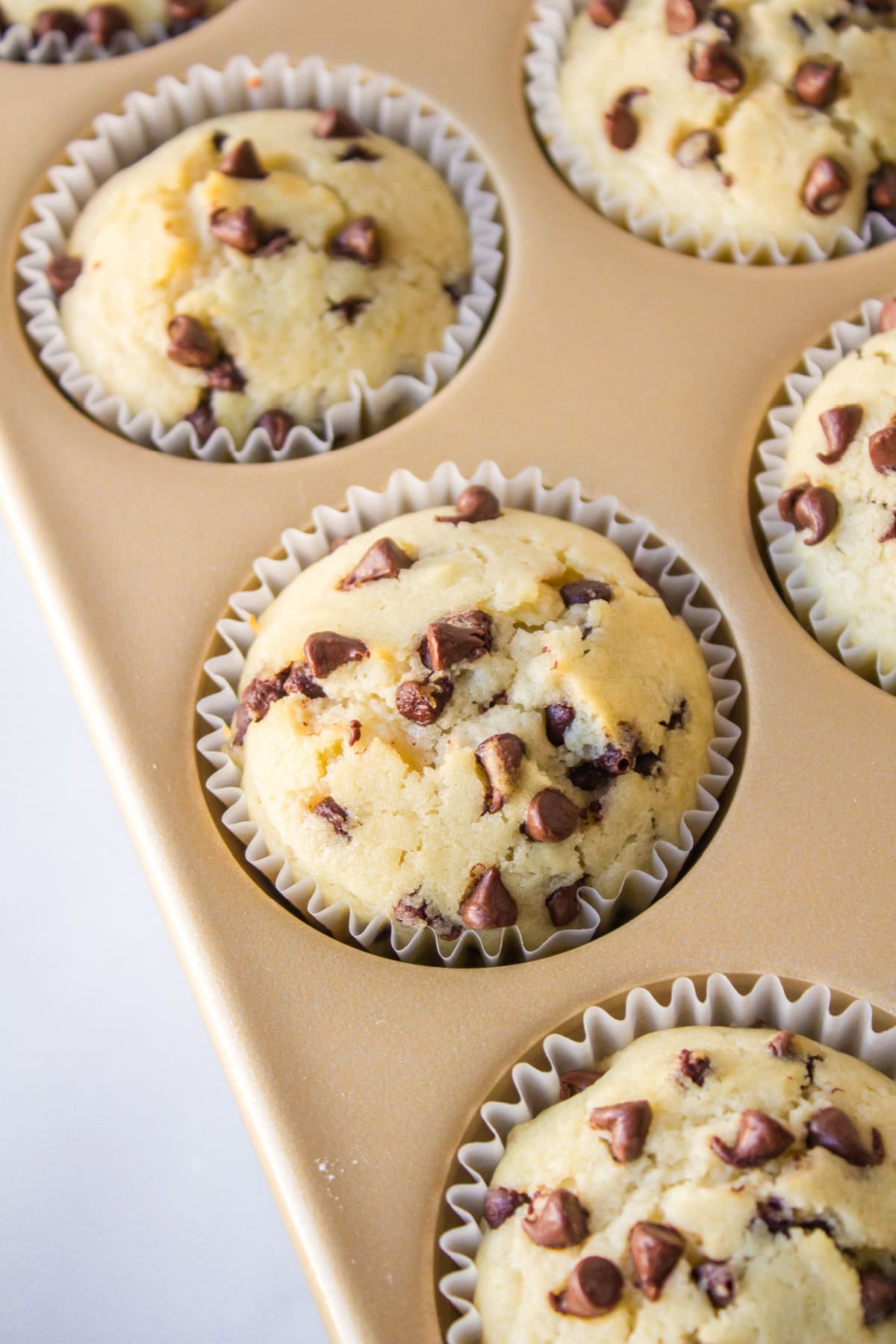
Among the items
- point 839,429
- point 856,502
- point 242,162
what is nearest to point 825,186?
point 839,429

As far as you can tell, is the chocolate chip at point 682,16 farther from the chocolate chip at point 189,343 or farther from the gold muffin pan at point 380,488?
the chocolate chip at point 189,343

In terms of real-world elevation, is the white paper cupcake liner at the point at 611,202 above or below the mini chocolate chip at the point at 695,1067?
above

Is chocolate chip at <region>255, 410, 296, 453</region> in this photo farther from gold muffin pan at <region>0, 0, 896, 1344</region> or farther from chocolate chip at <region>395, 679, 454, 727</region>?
chocolate chip at <region>395, 679, 454, 727</region>

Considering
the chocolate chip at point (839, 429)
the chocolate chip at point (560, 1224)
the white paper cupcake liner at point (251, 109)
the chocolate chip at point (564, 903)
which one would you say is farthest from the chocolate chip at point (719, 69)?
the chocolate chip at point (560, 1224)

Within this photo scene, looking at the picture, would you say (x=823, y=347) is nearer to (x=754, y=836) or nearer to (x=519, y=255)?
(x=519, y=255)

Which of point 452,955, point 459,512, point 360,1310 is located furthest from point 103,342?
point 360,1310

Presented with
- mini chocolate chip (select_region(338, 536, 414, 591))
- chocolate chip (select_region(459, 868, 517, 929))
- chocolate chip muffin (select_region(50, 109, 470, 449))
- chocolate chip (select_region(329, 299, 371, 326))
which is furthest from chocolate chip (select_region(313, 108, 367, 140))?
chocolate chip (select_region(459, 868, 517, 929))

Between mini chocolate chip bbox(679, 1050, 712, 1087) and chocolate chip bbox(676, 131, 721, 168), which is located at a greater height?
chocolate chip bbox(676, 131, 721, 168)

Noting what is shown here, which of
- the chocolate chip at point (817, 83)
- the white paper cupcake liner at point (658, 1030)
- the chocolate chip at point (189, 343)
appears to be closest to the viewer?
the white paper cupcake liner at point (658, 1030)
